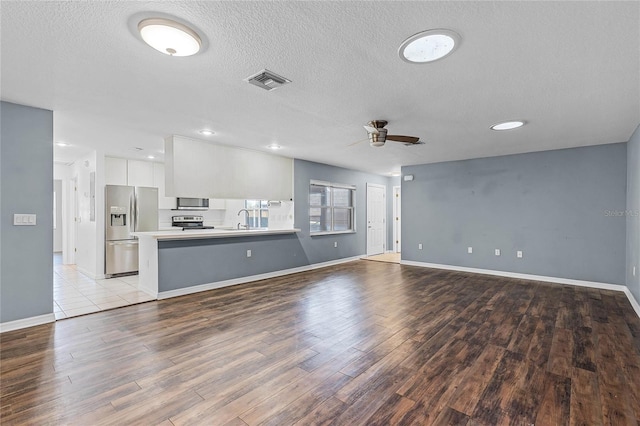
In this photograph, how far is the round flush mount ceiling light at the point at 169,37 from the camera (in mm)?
1720

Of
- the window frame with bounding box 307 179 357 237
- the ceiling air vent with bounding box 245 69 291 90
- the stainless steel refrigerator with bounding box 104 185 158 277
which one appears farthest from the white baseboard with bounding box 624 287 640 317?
the stainless steel refrigerator with bounding box 104 185 158 277

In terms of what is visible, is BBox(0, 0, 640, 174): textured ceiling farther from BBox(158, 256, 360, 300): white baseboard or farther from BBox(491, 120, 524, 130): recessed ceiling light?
BBox(158, 256, 360, 300): white baseboard

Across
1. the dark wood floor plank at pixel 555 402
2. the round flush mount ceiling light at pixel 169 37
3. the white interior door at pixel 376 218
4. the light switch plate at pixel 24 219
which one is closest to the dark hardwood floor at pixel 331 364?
the dark wood floor plank at pixel 555 402

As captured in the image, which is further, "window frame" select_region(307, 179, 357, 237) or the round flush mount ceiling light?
"window frame" select_region(307, 179, 357, 237)

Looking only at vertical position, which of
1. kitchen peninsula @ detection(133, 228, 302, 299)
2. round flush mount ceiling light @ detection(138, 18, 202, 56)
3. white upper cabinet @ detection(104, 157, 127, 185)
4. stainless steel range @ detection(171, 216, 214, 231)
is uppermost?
round flush mount ceiling light @ detection(138, 18, 202, 56)

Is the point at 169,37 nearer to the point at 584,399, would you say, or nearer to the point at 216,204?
the point at 584,399

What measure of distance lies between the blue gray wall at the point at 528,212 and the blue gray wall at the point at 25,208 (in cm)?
645

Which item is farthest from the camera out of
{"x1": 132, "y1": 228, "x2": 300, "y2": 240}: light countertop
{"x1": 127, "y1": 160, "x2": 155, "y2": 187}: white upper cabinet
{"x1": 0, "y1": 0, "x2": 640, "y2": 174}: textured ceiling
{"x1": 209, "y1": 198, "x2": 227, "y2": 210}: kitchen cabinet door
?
{"x1": 209, "y1": 198, "x2": 227, "y2": 210}: kitchen cabinet door

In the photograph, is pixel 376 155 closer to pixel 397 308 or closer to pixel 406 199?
pixel 406 199

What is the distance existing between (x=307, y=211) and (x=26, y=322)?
458cm

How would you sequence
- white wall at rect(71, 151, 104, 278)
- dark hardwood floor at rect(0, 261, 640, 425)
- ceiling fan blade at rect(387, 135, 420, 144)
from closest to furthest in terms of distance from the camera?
dark hardwood floor at rect(0, 261, 640, 425)
ceiling fan blade at rect(387, 135, 420, 144)
white wall at rect(71, 151, 104, 278)

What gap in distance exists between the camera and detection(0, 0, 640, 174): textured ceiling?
1660 millimetres

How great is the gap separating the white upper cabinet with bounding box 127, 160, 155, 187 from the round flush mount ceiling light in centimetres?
519

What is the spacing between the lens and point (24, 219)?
3143mm
